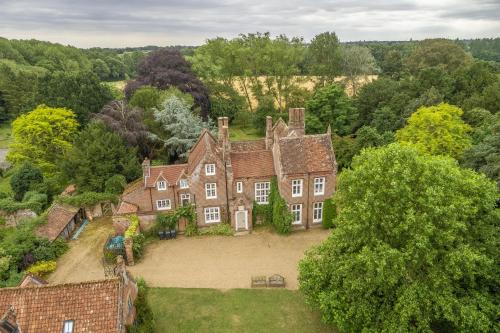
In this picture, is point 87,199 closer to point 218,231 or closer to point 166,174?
point 166,174

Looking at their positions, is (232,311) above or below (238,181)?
below

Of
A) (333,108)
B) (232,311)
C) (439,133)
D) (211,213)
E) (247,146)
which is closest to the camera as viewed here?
(232,311)

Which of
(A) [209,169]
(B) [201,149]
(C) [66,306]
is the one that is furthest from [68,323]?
(B) [201,149]

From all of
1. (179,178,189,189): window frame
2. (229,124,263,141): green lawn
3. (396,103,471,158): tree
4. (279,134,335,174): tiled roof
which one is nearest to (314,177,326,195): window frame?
(279,134,335,174): tiled roof

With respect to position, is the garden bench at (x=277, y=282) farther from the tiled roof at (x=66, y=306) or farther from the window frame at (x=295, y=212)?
the tiled roof at (x=66, y=306)

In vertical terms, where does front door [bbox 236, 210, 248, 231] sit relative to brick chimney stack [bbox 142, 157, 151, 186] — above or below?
below

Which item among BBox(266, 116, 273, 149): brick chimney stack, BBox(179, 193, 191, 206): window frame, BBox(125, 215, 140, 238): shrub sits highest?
BBox(266, 116, 273, 149): brick chimney stack

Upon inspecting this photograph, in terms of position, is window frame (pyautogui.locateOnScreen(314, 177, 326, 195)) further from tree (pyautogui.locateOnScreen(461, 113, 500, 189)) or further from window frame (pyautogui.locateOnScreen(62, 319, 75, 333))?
window frame (pyautogui.locateOnScreen(62, 319, 75, 333))

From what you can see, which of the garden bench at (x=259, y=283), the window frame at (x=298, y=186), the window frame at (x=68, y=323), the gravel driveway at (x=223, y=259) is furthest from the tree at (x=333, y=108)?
the window frame at (x=68, y=323)
